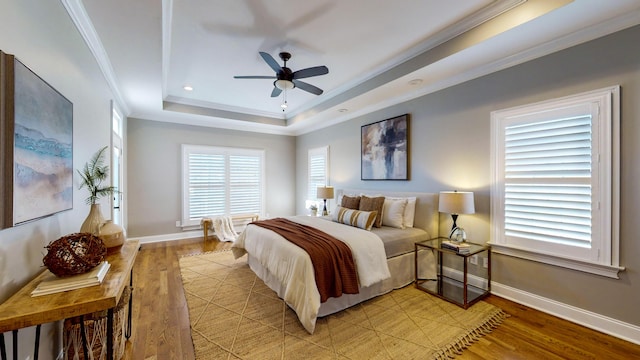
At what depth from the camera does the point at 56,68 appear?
174 cm

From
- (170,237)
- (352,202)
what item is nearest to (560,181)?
(352,202)

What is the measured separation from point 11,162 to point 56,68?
36.4 inches

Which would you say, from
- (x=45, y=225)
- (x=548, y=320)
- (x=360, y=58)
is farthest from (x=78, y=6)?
(x=548, y=320)

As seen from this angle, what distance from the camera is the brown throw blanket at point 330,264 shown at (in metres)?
2.31

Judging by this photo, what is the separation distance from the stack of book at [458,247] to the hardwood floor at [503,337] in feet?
2.06

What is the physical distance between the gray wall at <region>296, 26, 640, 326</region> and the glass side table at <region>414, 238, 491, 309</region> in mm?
151

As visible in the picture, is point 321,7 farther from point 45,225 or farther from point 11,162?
point 45,225

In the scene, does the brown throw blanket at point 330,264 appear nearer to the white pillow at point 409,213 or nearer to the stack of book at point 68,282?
the white pillow at point 409,213

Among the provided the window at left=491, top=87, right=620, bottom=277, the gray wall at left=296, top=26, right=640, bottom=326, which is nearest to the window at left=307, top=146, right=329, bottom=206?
the gray wall at left=296, top=26, right=640, bottom=326

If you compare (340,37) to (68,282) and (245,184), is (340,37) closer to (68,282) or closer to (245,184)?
(68,282)

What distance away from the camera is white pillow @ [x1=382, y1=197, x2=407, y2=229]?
11.5 feet

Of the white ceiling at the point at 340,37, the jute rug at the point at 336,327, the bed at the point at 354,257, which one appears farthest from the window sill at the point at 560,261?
the white ceiling at the point at 340,37

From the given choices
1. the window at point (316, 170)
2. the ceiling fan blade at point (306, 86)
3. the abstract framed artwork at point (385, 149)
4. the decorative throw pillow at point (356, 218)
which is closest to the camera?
the ceiling fan blade at point (306, 86)

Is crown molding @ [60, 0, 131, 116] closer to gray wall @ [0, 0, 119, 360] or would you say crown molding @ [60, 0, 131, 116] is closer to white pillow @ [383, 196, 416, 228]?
gray wall @ [0, 0, 119, 360]
